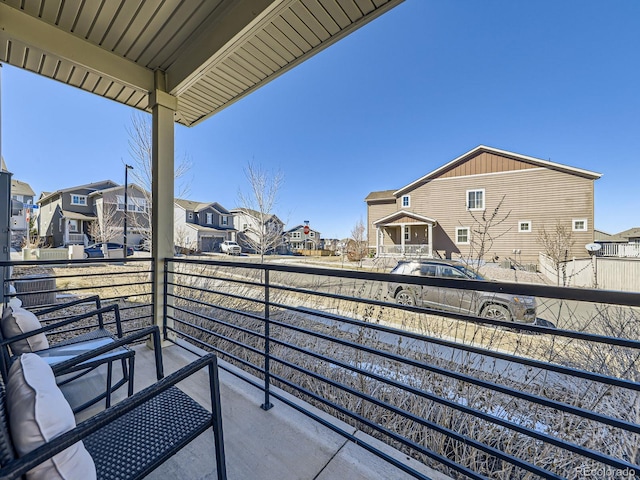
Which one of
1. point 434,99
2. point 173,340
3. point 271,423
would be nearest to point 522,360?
point 271,423

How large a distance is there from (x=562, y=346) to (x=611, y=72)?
48.0 feet

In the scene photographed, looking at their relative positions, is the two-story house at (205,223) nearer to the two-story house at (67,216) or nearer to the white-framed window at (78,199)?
the two-story house at (67,216)

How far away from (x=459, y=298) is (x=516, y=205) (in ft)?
44.9

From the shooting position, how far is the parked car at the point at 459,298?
2.56 m

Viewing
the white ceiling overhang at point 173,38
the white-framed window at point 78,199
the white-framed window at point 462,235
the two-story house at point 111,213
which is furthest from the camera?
the white-framed window at point 78,199

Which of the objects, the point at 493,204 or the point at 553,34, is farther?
the point at 493,204

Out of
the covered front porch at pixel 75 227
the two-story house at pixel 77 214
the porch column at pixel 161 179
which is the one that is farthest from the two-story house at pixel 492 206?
the covered front porch at pixel 75 227

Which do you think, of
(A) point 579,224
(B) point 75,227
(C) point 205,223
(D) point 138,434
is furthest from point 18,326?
(C) point 205,223

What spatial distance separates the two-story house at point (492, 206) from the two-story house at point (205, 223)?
48.4ft

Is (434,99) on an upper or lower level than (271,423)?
upper

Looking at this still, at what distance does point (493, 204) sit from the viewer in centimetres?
1393

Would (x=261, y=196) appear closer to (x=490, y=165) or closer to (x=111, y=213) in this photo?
(x=490, y=165)

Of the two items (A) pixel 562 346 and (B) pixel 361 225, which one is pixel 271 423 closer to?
(A) pixel 562 346

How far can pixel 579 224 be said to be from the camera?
12.4 meters
